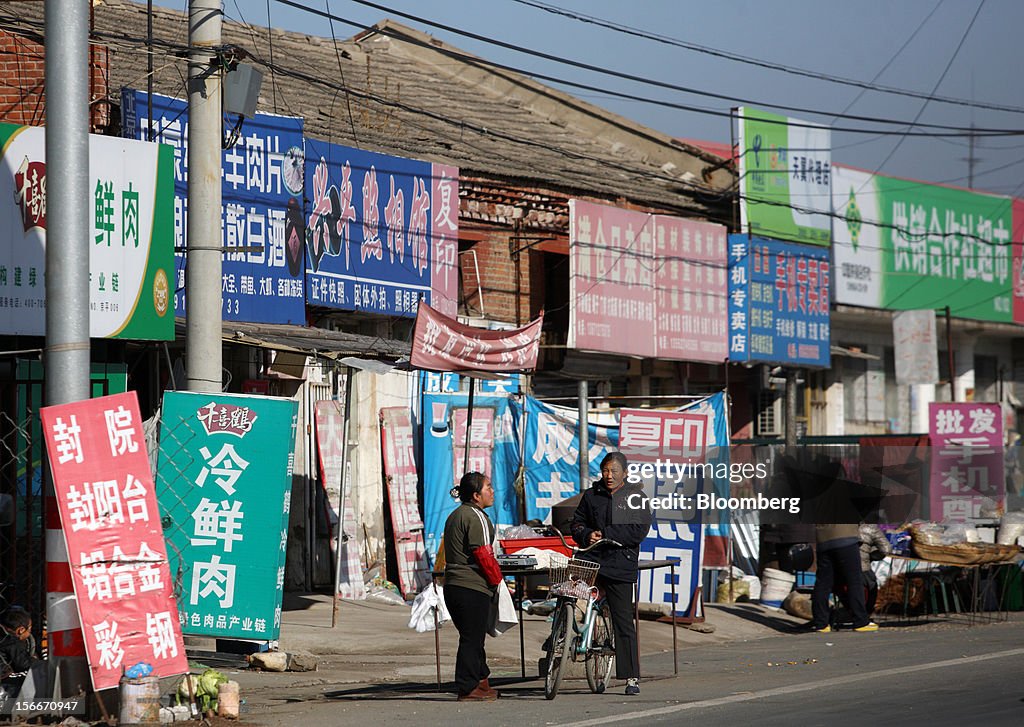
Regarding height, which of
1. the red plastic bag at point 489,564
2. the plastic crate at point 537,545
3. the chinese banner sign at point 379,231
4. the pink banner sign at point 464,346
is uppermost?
the chinese banner sign at point 379,231

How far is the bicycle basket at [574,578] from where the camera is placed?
35.5ft

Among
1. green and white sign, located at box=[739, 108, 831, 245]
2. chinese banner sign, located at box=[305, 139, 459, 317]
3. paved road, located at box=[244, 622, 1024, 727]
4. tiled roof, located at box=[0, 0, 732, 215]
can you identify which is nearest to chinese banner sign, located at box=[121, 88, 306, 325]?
chinese banner sign, located at box=[305, 139, 459, 317]

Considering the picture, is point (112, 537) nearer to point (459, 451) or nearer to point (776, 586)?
point (459, 451)

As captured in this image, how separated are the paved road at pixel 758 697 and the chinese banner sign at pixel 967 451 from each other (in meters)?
7.96

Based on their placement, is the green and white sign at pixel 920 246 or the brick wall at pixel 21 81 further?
the green and white sign at pixel 920 246

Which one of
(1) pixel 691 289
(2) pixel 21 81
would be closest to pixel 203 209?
(2) pixel 21 81

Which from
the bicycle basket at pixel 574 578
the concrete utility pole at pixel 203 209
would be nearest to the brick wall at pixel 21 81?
the concrete utility pole at pixel 203 209

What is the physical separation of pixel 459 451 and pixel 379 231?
3.25m

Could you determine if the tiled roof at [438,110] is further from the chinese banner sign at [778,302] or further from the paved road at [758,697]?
the paved road at [758,697]

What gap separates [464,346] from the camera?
15281 millimetres

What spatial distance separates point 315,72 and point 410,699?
1565 centimetres

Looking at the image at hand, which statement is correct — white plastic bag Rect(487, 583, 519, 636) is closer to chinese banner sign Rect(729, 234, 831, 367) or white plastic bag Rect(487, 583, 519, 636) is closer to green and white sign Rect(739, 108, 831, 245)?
chinese banner sign Rect(729, 234, 831, 367)

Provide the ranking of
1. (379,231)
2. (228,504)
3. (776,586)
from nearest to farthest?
(228,504)
(776,586)
(379,231)

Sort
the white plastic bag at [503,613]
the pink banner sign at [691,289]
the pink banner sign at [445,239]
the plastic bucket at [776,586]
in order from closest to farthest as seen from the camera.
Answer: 1. the white plastic bag at [503,613]
2. the plastic bucket at [776,586]
3. the pink banner sign at [445,239]
4. the pink banner sign at [691,289]
